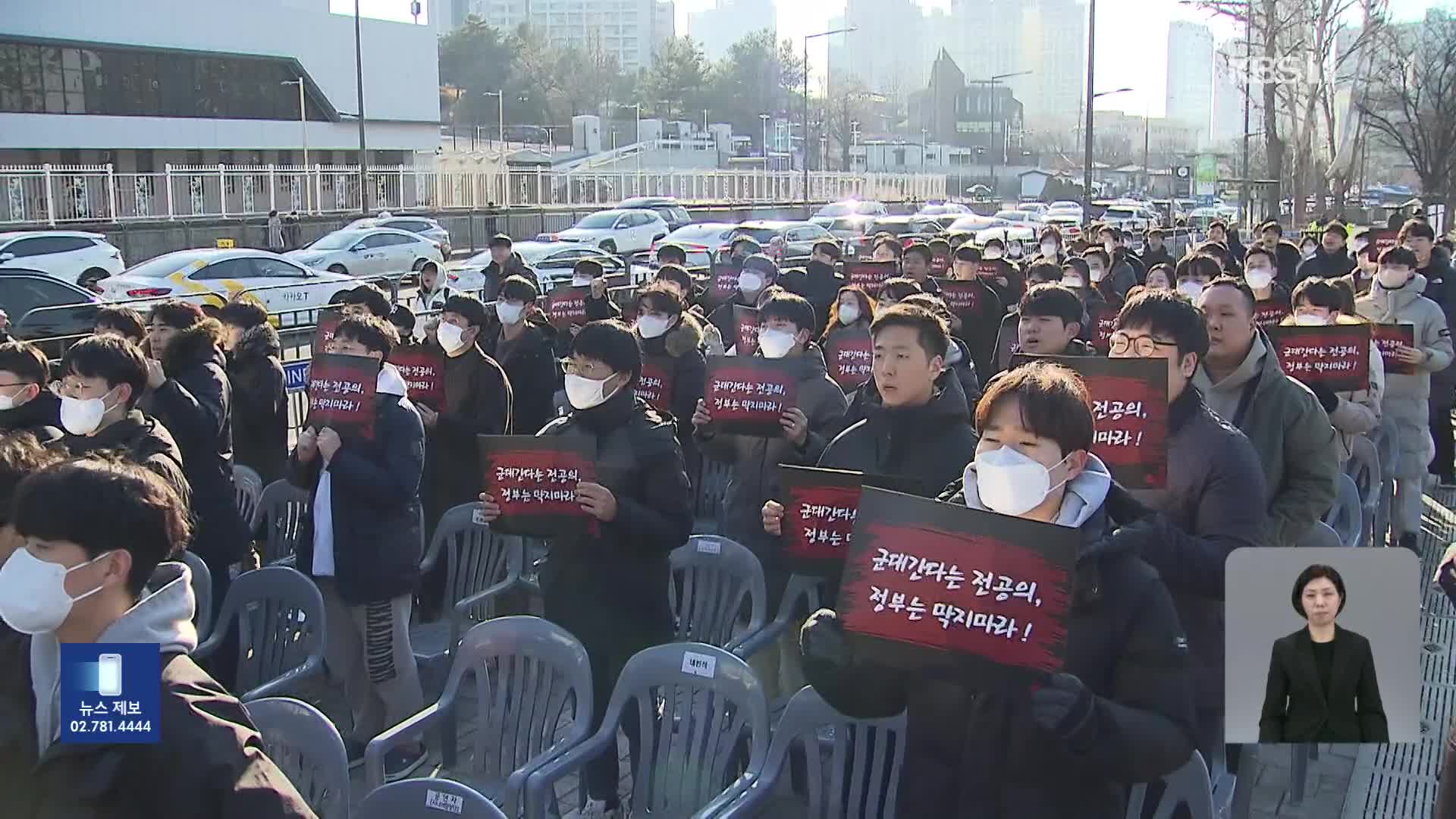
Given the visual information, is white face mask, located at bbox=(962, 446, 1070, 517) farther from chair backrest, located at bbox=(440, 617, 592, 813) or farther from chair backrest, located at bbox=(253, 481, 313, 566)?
chair backrest, located at bbox=(253, 481, 313, 566)

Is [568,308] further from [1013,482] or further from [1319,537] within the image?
[1013,482]

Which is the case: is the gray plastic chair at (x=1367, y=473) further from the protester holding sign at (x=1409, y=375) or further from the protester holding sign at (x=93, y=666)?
the protester holding sign at (x=93, y=666)

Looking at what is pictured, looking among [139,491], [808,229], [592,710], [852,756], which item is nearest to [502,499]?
[592,710]

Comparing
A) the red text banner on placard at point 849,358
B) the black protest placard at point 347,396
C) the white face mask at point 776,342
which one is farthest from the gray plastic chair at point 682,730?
the red text banner on placard at point 849,358

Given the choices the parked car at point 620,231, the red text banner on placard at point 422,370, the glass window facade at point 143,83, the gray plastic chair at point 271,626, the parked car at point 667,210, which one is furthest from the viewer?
the glass window facade at point 143,83

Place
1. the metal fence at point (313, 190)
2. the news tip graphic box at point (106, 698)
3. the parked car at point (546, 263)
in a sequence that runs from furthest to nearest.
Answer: the metal fence at point (313, 190)
the parked car at point (546, 263)
the news tip graphic box at point (106, 698)

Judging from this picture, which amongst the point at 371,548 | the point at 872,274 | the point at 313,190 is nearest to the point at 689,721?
the point at 371,548

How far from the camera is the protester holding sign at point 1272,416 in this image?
4574mm

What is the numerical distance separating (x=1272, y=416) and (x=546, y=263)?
22.2 m

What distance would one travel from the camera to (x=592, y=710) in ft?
14.5

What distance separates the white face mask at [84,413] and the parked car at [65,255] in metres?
21.3

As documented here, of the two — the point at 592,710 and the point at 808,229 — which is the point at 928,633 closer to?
the point at 592,710

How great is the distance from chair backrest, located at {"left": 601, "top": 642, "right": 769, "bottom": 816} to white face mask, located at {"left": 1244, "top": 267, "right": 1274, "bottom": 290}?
252 inches

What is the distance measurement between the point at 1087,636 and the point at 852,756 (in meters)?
1.26
